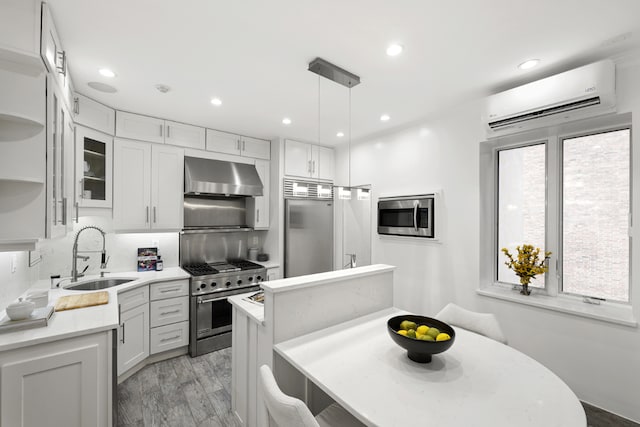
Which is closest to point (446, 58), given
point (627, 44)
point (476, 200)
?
point (627, 44)

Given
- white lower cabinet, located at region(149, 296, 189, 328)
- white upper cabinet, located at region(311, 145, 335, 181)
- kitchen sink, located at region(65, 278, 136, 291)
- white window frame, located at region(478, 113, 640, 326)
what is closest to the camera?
white window frame, located at region(478, 113, 640, 326)

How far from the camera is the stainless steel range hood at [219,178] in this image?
11.0 feet

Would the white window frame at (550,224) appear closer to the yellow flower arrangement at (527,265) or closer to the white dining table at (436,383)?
the yellow flower arrangement at (527,265)

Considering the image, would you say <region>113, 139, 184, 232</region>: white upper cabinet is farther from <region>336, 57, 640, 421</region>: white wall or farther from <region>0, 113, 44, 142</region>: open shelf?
<region>336, 57, 640, 421</region>: white wall

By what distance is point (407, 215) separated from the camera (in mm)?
3373

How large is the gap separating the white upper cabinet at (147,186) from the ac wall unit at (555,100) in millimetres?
3403

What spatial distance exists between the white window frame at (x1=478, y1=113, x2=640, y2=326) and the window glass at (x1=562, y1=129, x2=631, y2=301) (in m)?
0.06

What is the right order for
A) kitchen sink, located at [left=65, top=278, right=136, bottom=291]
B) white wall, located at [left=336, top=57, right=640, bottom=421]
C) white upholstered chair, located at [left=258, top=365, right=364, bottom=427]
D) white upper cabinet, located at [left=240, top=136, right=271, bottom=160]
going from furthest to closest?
white upper cabinet, located at [left=240, top=136, right=271, bottom=160]
kitchen sink, located at [left=65, top=278, right=136, bottom=291]
white wall, located at [left=336, top=57, right=640, bottom=421]
white upholstered chair, located at [left=258, top=365, right=364, bottom=427]

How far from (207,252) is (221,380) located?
1739mm

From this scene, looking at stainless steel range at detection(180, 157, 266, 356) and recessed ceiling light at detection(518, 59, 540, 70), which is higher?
recessed ceiling light at detection(518, 59, 540, 70)

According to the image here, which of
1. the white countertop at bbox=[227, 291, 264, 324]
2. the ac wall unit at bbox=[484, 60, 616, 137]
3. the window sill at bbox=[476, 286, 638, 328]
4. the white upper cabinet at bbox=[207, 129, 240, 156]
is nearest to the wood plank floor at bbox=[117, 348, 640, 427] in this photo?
the window sill at bbox=[476, 286, 638, 328]

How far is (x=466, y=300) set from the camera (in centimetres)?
285

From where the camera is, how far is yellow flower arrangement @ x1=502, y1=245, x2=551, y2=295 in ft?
8.23

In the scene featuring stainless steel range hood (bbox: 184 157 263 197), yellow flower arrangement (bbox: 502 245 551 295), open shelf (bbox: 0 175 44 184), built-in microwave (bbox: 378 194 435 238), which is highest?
stainless steel range hood (bbox: 184 157 263 197)
